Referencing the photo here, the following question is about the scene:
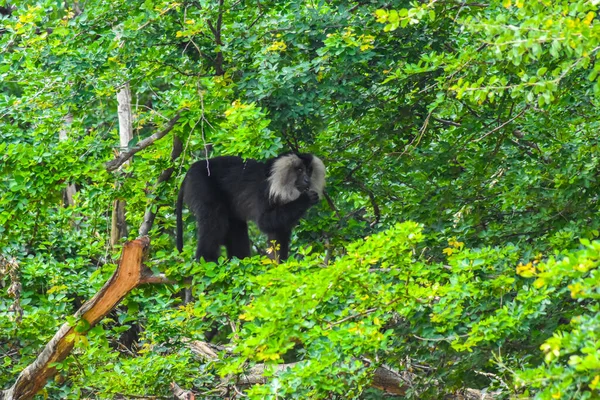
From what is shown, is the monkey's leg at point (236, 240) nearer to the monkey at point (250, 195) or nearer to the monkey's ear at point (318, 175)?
the monkey at point (250, 195)

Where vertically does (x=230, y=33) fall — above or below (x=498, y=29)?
below

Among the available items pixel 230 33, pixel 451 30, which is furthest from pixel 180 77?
pixel 451 30

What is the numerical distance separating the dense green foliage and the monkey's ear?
16 centimetres

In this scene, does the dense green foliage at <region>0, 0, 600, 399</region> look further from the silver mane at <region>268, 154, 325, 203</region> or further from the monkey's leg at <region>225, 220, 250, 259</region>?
the monkey's leg at <region>225, 220, 250, 259</region>

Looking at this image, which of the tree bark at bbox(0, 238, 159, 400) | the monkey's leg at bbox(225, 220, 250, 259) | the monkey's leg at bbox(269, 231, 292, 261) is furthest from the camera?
the monkey's leg at bbox(225, 220, 250, 259)

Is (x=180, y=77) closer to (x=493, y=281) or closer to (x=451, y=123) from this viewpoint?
(x=451, y=123)

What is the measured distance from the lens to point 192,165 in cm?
827

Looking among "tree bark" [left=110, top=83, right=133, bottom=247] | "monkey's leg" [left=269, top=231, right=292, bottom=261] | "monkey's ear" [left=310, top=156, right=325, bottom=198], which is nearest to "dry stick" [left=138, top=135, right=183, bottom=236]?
"tree bark" [left=110, top=83, right=133, bottom=247]

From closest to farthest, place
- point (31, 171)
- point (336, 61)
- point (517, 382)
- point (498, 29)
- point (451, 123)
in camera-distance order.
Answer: point (517, 382) < point (498, 29) < point (31, 171) < point (336, 61) < point (451, 123)

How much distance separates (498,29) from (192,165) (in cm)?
427

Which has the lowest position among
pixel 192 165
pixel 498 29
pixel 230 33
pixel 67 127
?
pixel 192 165

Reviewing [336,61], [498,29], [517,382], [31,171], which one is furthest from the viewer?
[336,61]

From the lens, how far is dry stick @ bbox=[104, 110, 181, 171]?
23.0 ft

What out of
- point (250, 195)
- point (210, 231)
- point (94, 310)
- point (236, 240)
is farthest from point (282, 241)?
point (94, 310)
